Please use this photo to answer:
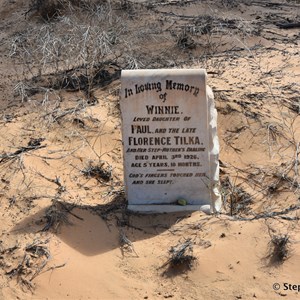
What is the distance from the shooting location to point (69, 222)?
5.09m

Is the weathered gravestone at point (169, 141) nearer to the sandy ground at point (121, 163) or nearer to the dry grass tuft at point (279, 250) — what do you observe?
the sandy ground at point (121, 163)

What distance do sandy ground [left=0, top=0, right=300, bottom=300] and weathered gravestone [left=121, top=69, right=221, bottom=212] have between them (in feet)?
0.61

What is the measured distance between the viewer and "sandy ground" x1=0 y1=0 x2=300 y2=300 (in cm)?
461

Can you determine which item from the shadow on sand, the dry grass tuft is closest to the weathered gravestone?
the shadow on sand

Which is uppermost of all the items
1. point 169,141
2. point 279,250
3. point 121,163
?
point 169,141

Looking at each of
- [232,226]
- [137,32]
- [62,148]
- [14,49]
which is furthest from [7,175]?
[137,32]

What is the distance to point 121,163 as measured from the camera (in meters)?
6.16

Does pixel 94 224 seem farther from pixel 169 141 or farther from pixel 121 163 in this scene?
pixel 121 163

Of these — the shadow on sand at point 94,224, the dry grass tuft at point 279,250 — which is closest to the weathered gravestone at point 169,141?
the shadow on sand at point 94,224

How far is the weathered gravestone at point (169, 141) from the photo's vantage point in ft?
16.7

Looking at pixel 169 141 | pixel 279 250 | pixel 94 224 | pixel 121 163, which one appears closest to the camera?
pixel 279 250

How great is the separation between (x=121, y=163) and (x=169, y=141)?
1.06m

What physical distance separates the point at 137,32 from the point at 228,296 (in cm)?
493

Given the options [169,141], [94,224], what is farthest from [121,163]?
[94,224]
